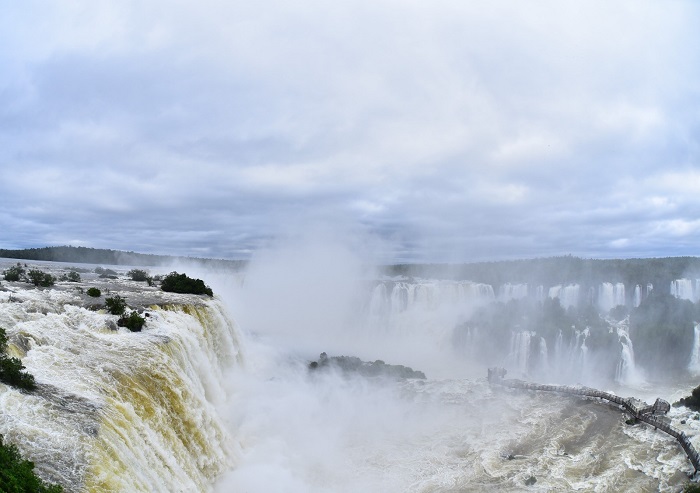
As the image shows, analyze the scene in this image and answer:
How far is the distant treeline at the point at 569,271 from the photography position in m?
59.4

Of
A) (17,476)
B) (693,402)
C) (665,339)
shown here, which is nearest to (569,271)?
(665,339)

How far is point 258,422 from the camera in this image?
2166 centimetres

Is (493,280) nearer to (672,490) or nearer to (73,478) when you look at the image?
(672,490)

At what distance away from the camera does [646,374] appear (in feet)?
142

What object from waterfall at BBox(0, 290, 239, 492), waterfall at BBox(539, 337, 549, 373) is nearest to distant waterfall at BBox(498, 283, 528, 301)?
waterfall at BBox(539, 337, 549, 373)

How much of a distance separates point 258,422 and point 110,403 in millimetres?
11339

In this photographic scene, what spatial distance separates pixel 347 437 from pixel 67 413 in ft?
50.0

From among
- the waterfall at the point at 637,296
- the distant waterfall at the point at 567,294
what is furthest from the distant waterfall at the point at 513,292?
the waterfall at the point at 637,296

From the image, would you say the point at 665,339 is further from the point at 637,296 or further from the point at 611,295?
the point at 611,295

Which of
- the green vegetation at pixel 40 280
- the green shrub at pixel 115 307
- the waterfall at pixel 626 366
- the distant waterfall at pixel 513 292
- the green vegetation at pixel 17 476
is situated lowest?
the waterfall at pixel 626 366

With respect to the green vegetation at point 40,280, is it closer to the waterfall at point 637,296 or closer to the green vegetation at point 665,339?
the green vegetation at point 665,339

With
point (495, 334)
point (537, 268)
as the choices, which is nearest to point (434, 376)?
point (495, 334)

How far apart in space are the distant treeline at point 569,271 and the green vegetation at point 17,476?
5733 centimetres

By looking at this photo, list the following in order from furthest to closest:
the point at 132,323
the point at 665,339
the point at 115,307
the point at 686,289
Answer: the point at 686,289 → the point at 665,339 → the point at 115,307 → the point at 132,323
